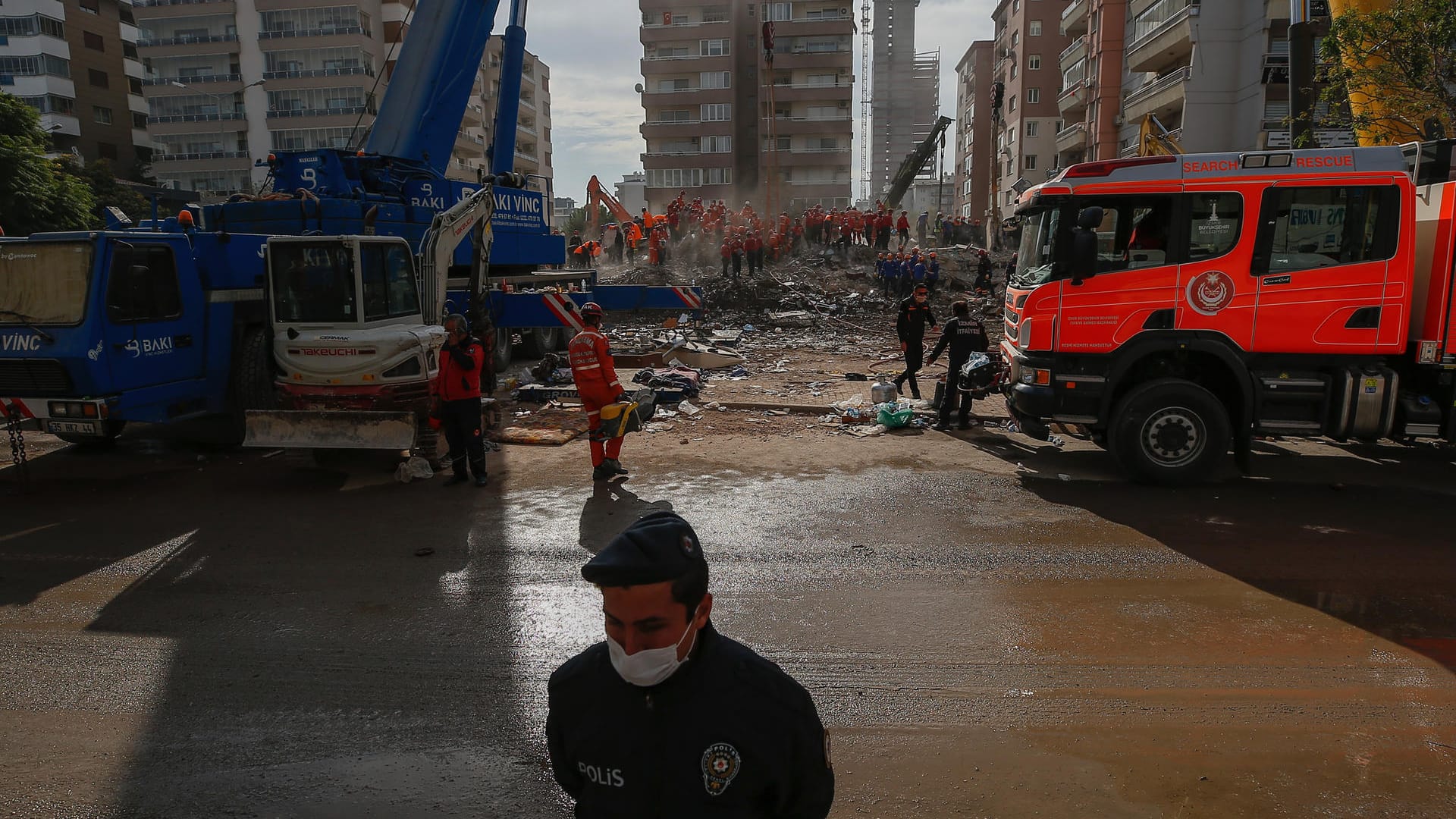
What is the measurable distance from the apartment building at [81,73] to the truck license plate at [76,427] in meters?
46.8

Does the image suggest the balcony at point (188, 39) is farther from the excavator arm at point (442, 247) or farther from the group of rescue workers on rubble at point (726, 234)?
the excavator arm at point (442, 247)

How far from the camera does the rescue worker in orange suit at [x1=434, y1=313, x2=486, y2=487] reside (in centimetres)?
792

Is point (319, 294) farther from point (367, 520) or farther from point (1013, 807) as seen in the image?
point (1013, 807)

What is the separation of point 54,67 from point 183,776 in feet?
197

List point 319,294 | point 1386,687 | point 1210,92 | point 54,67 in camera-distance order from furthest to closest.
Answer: point 54,67 < point 1210,92 < point 319,294 < point 1386,687

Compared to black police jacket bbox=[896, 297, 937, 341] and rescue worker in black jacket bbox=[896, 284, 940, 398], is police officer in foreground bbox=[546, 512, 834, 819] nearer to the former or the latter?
rescue worker in black jacket bbox=[896, 284, 940, 398]

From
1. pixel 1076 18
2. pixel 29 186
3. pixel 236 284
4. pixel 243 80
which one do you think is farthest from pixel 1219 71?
pixel 243 80

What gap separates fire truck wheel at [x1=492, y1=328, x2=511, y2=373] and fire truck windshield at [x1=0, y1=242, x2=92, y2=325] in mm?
6808

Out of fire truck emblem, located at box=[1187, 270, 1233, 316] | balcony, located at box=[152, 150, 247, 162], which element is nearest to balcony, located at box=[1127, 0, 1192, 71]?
fire truck emblem, located at box=[1187, 270, 1233, 316]

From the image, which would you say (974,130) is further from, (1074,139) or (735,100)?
(1074,139)

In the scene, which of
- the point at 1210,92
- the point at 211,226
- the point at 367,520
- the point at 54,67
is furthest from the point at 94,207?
the point at 1210,92

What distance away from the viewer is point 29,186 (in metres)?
24.5

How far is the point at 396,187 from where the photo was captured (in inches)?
492

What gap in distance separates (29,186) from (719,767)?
1250 inches
